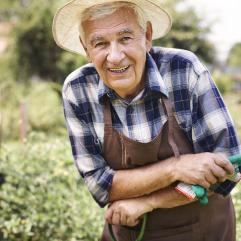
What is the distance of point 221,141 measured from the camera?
1963 millimetres

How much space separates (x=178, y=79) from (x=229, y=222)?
2.14ft

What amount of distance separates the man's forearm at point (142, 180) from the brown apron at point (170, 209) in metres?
0.04

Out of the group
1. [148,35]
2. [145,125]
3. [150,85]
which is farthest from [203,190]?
[148,35]

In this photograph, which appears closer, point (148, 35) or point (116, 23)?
point (116, 23)

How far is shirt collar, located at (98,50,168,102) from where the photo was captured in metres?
2.00

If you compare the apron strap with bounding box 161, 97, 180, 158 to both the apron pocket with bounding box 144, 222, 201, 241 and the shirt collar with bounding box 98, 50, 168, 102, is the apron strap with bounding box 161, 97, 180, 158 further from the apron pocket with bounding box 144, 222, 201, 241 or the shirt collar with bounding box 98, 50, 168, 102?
the apron pocket with bounding box 144, 222, 201, 241

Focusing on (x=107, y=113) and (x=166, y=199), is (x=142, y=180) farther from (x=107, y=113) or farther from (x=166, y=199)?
(x=107, y=113)

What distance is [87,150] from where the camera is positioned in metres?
2.12

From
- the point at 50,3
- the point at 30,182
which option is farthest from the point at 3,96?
A: the point at 30,182

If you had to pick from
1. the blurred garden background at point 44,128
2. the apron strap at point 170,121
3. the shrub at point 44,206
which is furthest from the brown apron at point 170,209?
the shrub at point 44,206

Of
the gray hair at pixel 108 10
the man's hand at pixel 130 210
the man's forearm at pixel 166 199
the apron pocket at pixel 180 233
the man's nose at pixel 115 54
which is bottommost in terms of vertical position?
the apron pocket at pixel 180 233

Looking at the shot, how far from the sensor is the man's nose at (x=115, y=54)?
1.96 metres

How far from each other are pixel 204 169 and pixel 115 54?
560 millimetres

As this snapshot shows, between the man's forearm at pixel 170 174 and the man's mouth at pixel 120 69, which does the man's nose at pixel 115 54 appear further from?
the man's forearm at pixel 170 174
